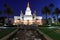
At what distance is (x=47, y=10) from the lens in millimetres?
94562

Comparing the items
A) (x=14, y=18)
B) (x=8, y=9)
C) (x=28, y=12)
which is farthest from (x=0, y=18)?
(x=8, y=9)

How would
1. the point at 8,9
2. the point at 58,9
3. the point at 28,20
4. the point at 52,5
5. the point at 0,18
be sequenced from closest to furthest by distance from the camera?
the point at 8,9 → the point at 52,5 → the point at 58,9 → the point at 28,20 → the point at 0,18

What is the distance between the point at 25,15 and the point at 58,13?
81.4ft

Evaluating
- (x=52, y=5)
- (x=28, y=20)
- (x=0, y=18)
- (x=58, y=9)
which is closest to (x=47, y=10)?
(x=52, y=5)

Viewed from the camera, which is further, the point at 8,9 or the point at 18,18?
the point at 18,18

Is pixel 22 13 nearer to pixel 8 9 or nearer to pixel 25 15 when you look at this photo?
pixel 25 15

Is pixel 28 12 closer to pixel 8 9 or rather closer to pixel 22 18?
pixel 22 18

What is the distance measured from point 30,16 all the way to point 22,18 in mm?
4875

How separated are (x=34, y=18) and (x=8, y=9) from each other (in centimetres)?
3101

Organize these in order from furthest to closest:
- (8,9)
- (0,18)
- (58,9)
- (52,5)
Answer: (0,18) → (58,9) → (52,5) → (8,9)

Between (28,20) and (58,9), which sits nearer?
(58,9)

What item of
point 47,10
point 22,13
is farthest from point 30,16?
point 47,10

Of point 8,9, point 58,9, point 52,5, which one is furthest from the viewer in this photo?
point 58,9

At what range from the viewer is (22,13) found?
130000mm
